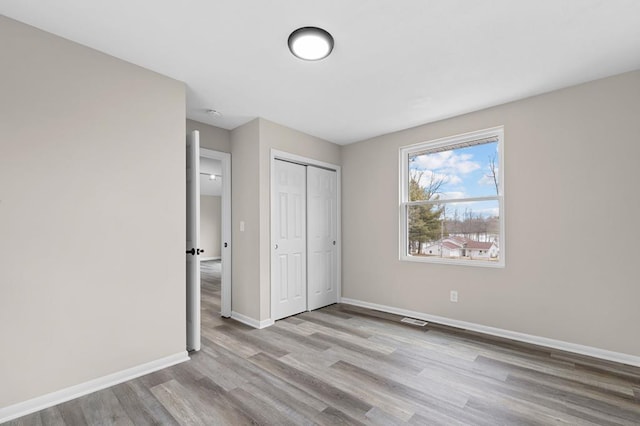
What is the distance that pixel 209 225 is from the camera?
1069 centimetres

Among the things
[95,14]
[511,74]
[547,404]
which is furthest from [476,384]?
[95,14]

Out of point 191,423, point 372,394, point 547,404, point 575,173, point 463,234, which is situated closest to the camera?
point 191,423

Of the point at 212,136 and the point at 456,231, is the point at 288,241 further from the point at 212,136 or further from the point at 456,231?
the point at 456,231

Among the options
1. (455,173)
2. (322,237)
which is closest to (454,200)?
(455,173)

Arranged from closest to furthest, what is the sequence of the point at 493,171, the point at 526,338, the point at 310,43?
1. the point at 310,43
2. the point at 526,338
3. the point at 493,171

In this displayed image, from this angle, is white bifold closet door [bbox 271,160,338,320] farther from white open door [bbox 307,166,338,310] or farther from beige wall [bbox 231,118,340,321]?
beige wall [bbox 231,118,340,321]

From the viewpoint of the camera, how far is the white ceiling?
6.16 feet

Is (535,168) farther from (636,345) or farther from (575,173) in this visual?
(636,345)

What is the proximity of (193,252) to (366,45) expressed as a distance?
236 centimetres

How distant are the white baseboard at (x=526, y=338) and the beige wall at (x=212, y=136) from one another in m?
3.07

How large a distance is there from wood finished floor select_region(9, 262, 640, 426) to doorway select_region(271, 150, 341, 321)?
2.91ft

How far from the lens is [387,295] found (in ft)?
14.0

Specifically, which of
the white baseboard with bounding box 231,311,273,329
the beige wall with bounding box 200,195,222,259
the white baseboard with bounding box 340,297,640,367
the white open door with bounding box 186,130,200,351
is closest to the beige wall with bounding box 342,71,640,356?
the white baseboard with bounding box 340,297,640,367

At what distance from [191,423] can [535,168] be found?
3.69m
